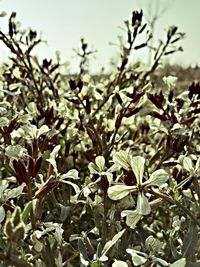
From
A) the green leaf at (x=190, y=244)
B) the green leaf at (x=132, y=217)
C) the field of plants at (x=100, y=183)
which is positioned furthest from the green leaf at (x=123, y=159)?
the green leaf at (x=190, y=244)

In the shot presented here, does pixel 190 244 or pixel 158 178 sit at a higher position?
pixel 158 178

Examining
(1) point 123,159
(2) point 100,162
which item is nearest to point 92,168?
(2) point 100,162

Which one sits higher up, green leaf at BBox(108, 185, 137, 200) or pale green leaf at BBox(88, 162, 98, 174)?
pale green leaf at BBox(88, 162, 98, 174)

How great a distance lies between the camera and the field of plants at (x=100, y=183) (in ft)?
3.50

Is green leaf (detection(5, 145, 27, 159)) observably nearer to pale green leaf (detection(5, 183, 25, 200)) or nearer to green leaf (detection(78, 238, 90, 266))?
pale green leaf (detection(5, 183, 25, 200))

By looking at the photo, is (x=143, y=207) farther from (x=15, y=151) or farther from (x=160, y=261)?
(x=15, y=151)

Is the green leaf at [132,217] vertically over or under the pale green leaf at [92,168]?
under

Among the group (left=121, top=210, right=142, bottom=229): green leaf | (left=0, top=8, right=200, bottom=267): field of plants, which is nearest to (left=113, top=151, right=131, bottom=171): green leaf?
(left=0, top=8, right=200, bottom=267): field of plants

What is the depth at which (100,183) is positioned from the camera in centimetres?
121

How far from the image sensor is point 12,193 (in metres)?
1.08

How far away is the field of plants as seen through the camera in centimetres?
107

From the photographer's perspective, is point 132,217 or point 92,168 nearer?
point 132,217

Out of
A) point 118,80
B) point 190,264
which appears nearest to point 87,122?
point 118,80

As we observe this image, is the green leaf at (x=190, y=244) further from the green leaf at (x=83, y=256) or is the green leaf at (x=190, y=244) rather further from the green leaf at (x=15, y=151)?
the green leaf at (x=15, y=151)
